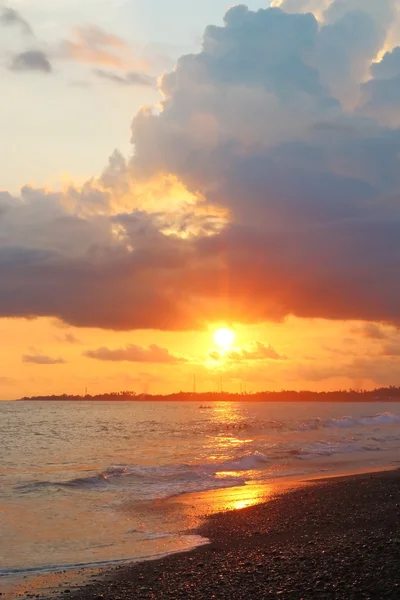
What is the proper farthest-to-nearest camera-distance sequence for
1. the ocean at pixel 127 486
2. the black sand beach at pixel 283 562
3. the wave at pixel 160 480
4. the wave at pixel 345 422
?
the wave at pixel 345 422
the wave at pixel 160 480
the ocean at pixel 127 486
the black sand beach at pixel 283 562

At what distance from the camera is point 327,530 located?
19422 millimetres

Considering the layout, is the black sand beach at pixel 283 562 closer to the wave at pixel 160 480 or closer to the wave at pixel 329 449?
the wave at pixel 160 480

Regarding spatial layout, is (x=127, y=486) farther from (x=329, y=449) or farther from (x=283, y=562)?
(x=329, y=449)

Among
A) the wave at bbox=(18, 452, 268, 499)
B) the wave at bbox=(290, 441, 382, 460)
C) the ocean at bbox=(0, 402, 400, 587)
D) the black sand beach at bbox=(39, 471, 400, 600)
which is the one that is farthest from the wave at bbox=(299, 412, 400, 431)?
the black sand beach at bbox=(39, 471, 400, 600)

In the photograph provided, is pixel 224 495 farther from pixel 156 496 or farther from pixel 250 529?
pixel 250 529

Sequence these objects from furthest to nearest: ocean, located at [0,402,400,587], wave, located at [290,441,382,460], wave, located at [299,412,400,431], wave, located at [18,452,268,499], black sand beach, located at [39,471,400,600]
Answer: wave, located at [299,412,400,431] < wave, located at [290,441,382,460] < wave, located at [18,452,268,499] < ocean, located at [0,402,400,587] < black sand beach, located at [39,471,400,600]

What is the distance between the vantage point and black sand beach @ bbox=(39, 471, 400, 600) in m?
12.6

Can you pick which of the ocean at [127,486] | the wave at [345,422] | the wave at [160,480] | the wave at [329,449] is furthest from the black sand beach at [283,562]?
the wave at [345,422]

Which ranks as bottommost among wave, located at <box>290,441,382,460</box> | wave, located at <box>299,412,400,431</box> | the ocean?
the ocean

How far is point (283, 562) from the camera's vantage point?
1491cm

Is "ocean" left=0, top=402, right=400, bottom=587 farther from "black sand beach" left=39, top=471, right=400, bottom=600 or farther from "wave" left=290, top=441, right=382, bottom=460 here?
"black sand beach" left=39, top=471, right=400, bottom=600

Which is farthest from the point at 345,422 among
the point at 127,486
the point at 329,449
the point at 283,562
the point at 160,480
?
the point at 283,562

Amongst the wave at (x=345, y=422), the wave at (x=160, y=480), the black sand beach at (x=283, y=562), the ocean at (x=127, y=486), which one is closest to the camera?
the black sand beach at (x=283, y=562)

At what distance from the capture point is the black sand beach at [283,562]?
1265 cm
